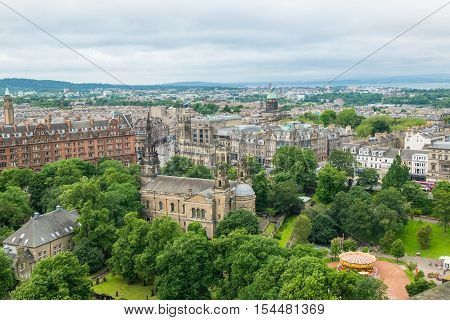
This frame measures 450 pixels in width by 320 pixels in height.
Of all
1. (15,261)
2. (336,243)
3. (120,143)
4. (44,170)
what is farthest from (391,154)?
(15,261)

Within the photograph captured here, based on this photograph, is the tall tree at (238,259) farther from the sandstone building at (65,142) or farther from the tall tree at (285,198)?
the sandstone building at (65,142)

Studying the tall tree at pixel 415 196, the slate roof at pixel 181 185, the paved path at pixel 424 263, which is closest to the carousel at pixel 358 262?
the paved path at pixel 424 263

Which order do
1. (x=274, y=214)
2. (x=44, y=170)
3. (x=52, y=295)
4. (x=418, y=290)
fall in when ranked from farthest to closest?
(x=44, y=170), (x=274, y=214), (x=418, y=290), (x=52, y=295)

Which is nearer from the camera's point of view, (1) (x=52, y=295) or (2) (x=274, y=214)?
(1) (x=52, y=295)

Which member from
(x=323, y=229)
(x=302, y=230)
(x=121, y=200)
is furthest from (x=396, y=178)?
(x=121, y=200)

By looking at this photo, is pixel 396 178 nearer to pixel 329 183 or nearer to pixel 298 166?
pixel 329 183

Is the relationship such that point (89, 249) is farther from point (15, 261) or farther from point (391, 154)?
point (391, 154)
